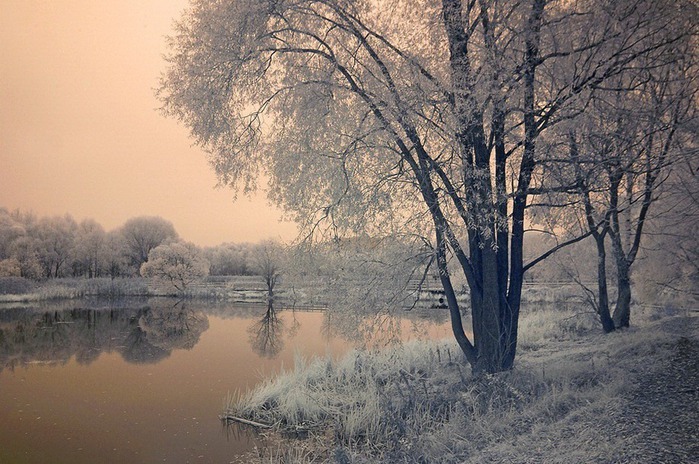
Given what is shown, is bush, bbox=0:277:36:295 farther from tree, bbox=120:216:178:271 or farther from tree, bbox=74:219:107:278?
tree, bbox=120:216:178:271

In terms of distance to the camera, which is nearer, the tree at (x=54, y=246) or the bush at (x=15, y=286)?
the bush at (x=15, y=286)

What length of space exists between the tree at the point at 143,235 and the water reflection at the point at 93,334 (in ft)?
95.3

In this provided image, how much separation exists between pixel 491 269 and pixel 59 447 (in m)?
8.89

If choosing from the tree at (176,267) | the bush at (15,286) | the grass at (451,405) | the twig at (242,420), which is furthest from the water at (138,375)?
the tree at (176,267)

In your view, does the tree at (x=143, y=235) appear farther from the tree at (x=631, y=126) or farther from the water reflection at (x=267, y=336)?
the tree at (x=631, y=126)

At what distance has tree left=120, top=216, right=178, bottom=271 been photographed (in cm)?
6044

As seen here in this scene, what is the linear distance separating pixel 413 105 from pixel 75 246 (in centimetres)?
5370

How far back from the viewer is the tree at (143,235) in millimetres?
60438

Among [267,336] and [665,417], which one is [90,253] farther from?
[665,417]

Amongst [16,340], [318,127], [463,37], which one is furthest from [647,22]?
[16,340]

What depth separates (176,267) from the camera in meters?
45.5

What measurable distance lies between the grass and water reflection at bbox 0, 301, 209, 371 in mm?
8861

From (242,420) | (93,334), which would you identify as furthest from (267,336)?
(242,420)

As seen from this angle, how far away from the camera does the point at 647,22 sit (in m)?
8.05
